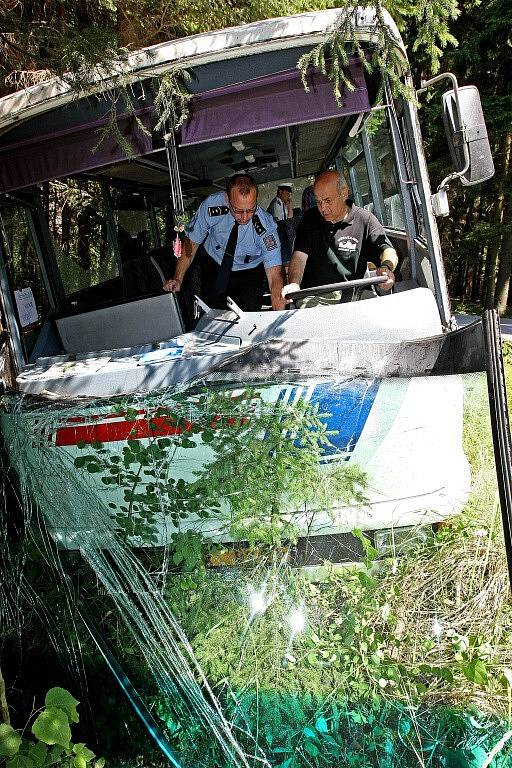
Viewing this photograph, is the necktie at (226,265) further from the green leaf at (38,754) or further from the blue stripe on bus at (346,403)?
the green leaf at (38,754)

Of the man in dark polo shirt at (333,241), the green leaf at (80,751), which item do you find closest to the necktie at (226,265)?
the man in dark polo shirt at (333,241)

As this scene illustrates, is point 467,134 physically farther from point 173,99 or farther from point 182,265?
point 182,265

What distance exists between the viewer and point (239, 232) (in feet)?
17.1

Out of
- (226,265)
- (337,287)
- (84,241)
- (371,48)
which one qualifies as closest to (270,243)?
(226,265)

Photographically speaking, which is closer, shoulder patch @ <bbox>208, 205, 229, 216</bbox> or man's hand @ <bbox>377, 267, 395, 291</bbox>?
man's hand @ <bbox>377, 267, 395, 291</bbox>

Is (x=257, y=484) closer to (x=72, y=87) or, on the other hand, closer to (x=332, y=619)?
(x=332, y=619)

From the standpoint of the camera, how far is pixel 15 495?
4.24 m

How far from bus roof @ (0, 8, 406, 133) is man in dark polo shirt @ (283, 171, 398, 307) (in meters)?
1.11

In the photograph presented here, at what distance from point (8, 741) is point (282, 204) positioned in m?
5.24

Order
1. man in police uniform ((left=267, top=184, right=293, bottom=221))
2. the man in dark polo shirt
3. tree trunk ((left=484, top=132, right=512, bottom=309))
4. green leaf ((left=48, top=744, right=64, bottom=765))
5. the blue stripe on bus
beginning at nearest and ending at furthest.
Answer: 1. green leaf ((left=48, top=744, right=64, bottom=765))
2. the blue stripe on bus
3. the man in dark polo shirt
4. man in police uniform ((left=267, top=184, right=293, bottom=221))
5. tree trunk ((left=484, top=132, right=512, bottom=309))

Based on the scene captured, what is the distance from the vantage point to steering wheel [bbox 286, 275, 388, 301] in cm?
439

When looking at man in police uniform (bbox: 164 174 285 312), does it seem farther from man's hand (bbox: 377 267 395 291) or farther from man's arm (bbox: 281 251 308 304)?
man's hand (bbox: 377 267 395 291)

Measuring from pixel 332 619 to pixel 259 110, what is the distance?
282cm

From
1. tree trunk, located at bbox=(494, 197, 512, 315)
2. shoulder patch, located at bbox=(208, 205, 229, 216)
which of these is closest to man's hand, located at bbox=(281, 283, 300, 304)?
shoulder patch, located at bbox=(208, 205, 229, 216)
